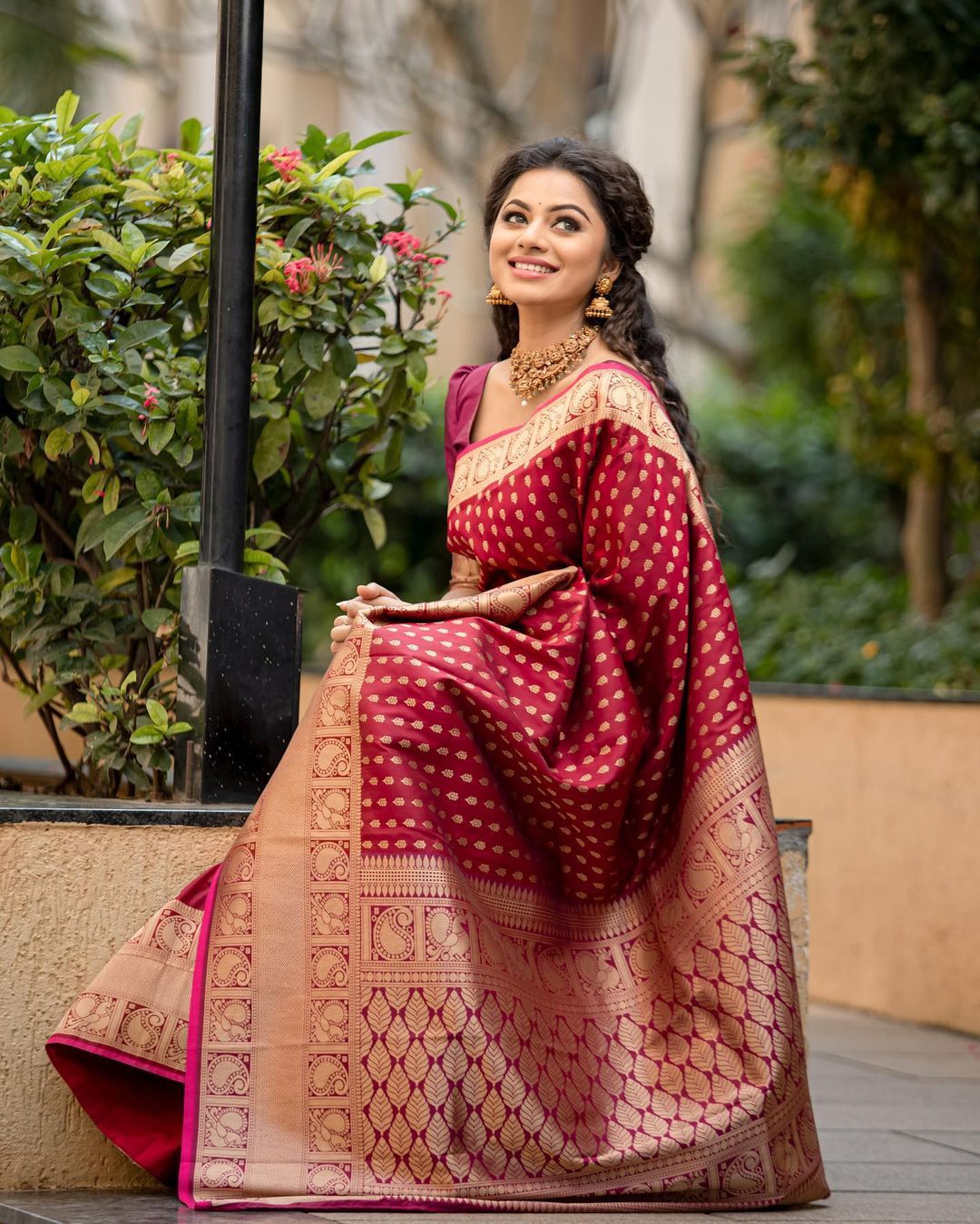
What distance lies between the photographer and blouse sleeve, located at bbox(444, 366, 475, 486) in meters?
3.76

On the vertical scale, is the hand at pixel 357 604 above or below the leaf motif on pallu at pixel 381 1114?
above

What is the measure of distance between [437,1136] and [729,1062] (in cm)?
56

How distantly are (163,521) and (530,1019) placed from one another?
1.31m

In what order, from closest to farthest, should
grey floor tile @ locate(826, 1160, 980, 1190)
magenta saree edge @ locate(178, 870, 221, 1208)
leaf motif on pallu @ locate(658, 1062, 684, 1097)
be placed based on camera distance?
magenta saree edge @ locate(178, 870, 221, 1208)
leaf motif on pallu @ locate(658, 1062, 684, 1097)
grey floor tile @ locate(826, 1160, 980, 1190)

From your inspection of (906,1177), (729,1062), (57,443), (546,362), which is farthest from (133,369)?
(906,1177)

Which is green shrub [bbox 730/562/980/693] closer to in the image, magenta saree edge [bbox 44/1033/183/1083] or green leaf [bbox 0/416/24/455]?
green leaf [bbox 0/416/24/455]

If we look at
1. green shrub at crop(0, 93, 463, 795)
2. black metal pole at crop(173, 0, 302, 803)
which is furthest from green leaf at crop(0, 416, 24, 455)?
black metal pole at crop(173, 0, 302, 803)

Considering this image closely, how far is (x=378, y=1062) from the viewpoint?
9.89 ft

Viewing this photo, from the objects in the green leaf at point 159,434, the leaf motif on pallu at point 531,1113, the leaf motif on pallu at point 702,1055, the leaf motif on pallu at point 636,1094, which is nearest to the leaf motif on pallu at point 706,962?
the leaf motif on pallu at point 702,1055

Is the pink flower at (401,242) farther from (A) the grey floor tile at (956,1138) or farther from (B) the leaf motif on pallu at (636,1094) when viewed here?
(A) the grey floor tile at (956,1138)

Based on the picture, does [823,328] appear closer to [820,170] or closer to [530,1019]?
[820,170]

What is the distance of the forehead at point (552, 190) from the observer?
3615mm

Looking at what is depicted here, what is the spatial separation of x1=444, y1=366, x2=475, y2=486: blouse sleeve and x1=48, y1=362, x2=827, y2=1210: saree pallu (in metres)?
0.31

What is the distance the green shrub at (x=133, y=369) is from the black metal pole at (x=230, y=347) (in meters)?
0.10
